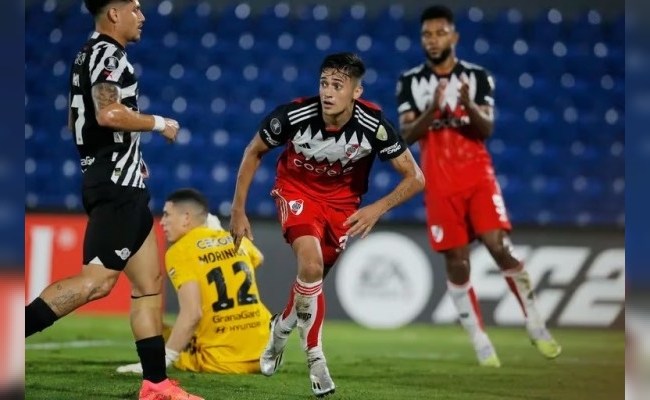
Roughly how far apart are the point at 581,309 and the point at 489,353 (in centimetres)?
291

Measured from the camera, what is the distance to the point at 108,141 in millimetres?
4070

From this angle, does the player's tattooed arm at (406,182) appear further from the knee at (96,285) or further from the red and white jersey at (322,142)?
the knee at (96,285)

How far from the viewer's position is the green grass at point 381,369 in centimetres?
468

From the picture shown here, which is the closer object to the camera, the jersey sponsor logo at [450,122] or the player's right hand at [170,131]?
the player's right hand at [170,131]

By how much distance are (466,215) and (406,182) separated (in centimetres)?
204

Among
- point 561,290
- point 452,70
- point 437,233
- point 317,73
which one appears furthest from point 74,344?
point 317,73

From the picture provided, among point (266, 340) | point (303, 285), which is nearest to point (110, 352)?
point (266, 340)

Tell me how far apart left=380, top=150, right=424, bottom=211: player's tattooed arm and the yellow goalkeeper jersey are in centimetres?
117

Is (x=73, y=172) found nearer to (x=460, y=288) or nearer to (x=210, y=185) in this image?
(x=210, y=185)

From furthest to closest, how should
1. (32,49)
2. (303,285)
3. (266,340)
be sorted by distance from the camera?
(32,49), (266,340), (303,285)

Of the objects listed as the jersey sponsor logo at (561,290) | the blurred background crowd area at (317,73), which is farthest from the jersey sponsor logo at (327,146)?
the blurred background crowd area at (317,73)

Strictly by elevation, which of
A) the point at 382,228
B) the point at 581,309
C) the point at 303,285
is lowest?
the point at 581,309

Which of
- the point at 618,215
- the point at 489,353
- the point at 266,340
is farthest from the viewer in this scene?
the point at 618,215

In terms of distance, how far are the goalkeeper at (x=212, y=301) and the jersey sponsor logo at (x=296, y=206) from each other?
0.69 meters
